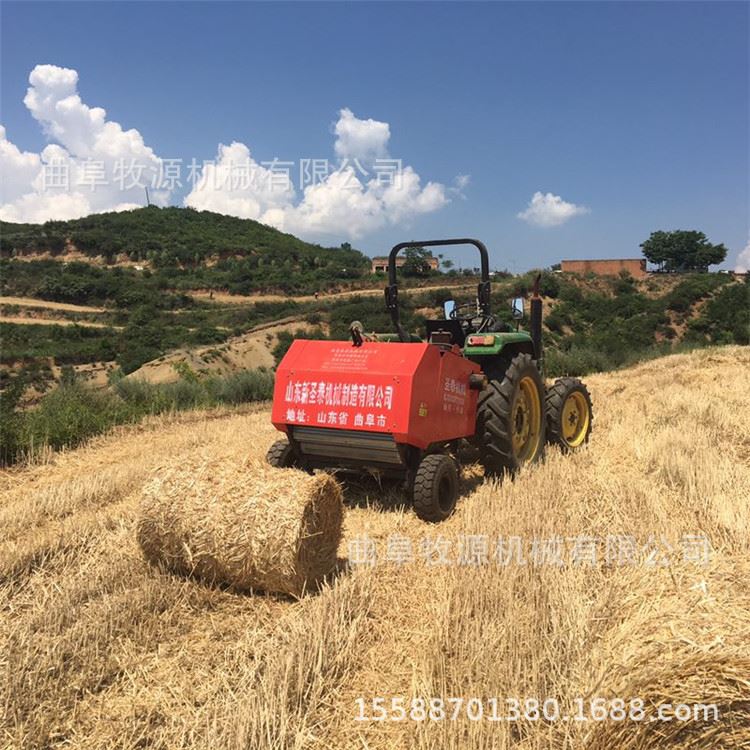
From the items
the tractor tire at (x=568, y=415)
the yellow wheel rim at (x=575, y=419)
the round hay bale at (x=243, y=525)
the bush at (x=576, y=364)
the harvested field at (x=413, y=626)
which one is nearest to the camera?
the harvested field at (x=413, y=626)

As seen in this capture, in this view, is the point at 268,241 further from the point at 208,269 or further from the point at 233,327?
the point at 233,327

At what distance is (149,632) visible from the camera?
10.6 ft

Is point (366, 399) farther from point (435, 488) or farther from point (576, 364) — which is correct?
point (576, 364)

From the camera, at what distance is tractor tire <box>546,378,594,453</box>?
676cm

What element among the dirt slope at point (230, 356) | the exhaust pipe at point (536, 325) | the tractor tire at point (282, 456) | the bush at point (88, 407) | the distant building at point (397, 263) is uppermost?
the distant building at point (397, 263)

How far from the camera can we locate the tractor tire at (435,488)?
4.68 meters

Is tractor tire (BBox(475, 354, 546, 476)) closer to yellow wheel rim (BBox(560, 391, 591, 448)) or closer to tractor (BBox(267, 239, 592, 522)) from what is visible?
tractor (BBox(267, 239, 592, 522))

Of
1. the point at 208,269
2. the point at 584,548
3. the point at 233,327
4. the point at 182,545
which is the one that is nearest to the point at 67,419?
the point at 182,545

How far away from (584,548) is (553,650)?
4.38ft

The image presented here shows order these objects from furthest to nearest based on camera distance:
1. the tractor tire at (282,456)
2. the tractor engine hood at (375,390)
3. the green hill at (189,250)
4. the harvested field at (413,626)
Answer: the green hill at (189,250) → the tractor tire at (282,456) → the tractor engine hood at (375,390) → the harvested field at (413,626)

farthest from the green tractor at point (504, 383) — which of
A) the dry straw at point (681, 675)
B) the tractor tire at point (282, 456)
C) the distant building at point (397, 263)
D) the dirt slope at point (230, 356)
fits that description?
the distant building at point (397, 263)

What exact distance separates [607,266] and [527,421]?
49.1m

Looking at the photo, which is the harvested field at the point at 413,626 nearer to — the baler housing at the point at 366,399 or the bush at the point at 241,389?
the baler housing at the point at 366,399

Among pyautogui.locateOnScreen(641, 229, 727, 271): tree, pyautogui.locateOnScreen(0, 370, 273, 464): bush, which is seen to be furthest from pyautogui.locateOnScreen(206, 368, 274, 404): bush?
pyautogui.locateOnScreen(641, 229, 727, 271): tree
